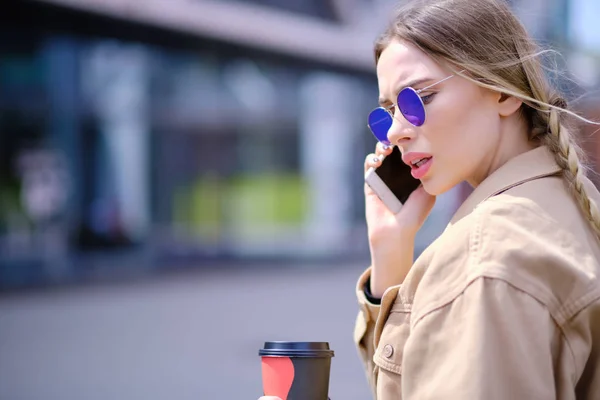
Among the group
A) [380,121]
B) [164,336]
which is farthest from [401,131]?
[164,336]

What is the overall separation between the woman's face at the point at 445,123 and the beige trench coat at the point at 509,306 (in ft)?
0.44

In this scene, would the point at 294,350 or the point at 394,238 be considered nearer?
the point at 294,350

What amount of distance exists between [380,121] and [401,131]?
186mm

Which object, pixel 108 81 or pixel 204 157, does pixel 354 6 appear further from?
pixel 204 157

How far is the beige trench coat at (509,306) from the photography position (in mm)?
1289

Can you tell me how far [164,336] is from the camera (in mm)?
9766

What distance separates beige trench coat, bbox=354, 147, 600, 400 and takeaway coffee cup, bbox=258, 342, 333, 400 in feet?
0.85

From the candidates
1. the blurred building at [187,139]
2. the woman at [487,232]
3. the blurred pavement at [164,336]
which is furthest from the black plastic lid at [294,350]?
the blurred building at [187,139]

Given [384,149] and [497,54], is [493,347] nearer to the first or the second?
[497,54]

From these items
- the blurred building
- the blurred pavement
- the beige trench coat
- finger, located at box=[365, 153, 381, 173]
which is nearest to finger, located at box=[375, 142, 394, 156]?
finger, located at box=[365, 153, 381, 173]

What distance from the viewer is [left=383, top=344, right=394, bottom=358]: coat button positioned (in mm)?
1532

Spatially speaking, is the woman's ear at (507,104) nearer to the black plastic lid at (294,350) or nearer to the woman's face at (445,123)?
the woman's face at (445,123)

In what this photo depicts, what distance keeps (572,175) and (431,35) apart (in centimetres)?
34

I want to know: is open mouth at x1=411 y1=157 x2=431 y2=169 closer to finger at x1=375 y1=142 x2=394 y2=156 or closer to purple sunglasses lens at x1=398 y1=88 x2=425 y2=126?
purple sunglasses lens at x1=398 y1=88 x2=425 y2=126
